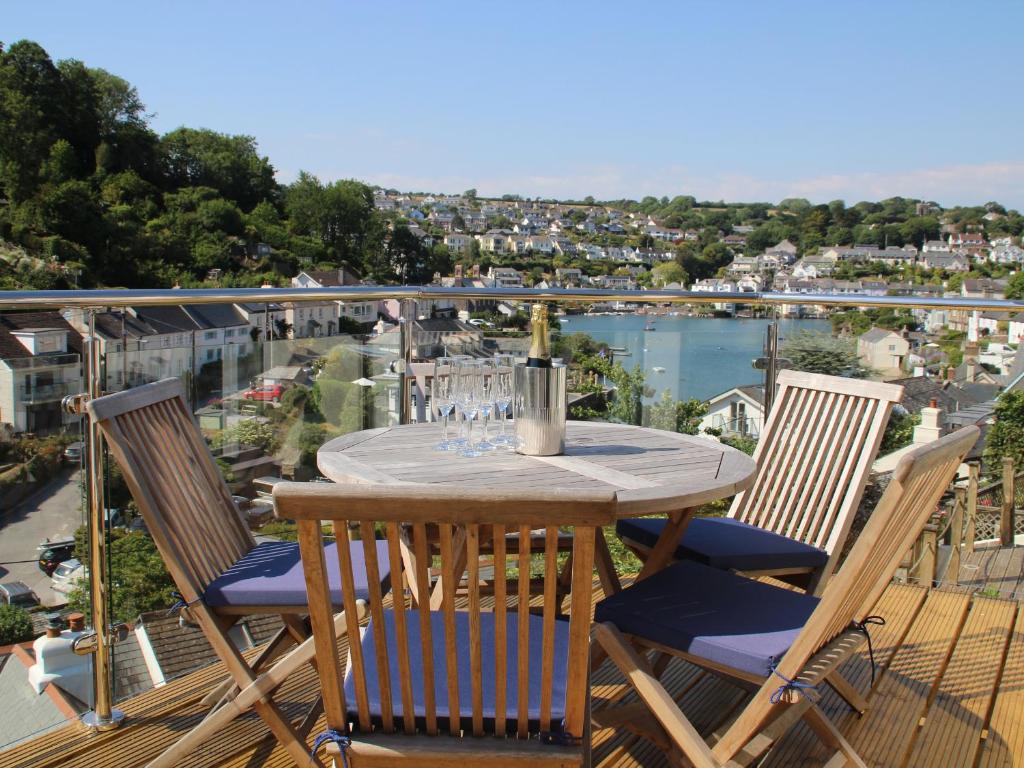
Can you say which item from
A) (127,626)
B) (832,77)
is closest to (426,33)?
(127,626)

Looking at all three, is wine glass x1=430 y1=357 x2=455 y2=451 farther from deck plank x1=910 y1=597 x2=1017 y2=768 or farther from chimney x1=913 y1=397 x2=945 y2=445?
chimney x1=913 y1=397 x2=945 y2=445

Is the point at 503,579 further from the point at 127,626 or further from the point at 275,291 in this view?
the point at 275,291

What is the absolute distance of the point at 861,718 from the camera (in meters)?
2.34

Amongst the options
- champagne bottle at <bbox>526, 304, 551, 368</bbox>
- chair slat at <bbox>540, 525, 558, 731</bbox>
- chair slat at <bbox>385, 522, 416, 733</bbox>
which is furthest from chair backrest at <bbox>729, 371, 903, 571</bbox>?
chair slat at <bbox>385, 522, 416, 733</bbox>

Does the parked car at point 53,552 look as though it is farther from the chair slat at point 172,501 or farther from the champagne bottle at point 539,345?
the champagne bottle at point 539,345

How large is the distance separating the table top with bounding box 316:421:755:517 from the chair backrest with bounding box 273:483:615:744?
0.45 metres

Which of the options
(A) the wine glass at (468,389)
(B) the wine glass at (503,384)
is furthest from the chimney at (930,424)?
(A) the wine glass at (468,389)

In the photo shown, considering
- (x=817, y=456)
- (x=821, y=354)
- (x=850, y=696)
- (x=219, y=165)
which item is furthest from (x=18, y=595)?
(x=219, y=165)

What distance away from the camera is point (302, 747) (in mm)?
1784

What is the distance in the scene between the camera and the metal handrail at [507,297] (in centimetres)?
247

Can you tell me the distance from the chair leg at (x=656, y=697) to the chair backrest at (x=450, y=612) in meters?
0.24

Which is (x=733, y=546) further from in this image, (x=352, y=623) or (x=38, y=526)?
(x=38, y=526)

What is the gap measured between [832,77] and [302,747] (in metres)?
64.0

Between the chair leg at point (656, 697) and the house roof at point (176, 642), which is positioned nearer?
the chair leg at point (656, 697)
